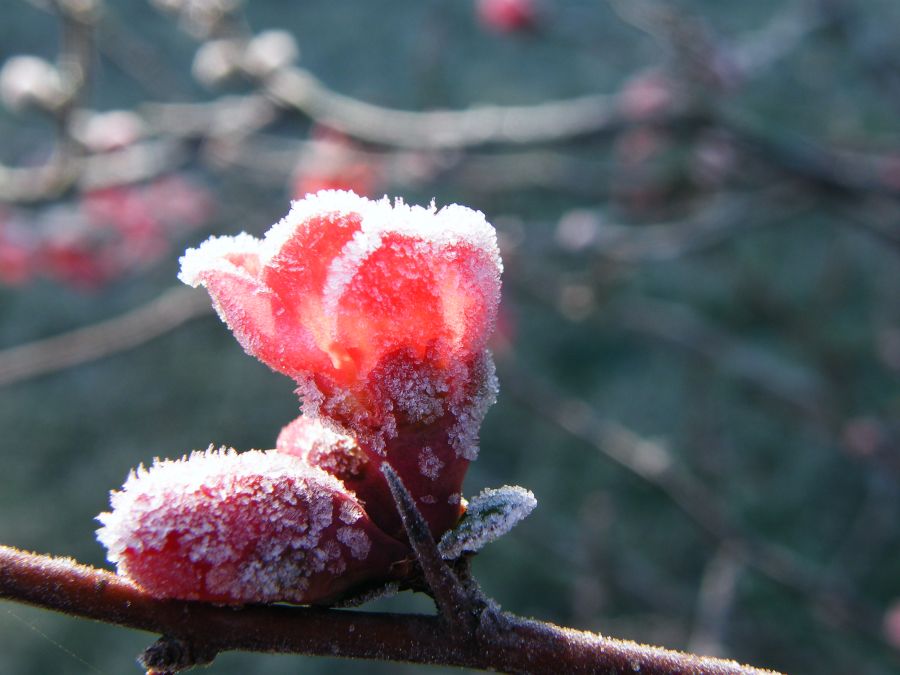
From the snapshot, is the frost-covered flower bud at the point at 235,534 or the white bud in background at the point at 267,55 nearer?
the frost-covered flower bud at the point at 235,534

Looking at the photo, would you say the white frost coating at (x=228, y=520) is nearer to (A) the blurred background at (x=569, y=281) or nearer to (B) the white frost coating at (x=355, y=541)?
(B) the white frost coating at (x=355, y=541)

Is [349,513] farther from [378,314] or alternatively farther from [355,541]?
[378,314]

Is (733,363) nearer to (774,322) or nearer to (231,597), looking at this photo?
(774,322)

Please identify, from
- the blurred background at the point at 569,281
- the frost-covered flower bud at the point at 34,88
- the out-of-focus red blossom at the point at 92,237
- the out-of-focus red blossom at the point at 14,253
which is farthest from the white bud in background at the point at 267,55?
the out-of-focus red blossom at the point at 14,253

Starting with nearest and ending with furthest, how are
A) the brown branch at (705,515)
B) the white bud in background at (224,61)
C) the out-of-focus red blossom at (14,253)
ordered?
the white bud in background at (224,61) < the brown branch at (705,515) < the out-of-focus red blossom at (14,253)

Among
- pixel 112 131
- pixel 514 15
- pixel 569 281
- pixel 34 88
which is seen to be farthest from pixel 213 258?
pixel 514 15

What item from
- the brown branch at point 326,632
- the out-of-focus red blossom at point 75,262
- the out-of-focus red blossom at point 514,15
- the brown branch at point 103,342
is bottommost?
the brown branch at point 326,632
